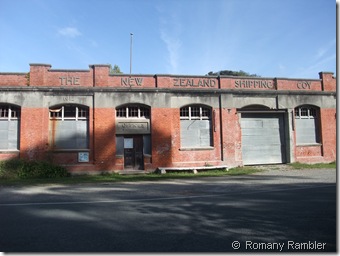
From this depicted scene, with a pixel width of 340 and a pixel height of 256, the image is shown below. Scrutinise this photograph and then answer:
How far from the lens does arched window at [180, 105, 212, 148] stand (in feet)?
63.2

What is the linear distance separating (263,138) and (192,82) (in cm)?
653

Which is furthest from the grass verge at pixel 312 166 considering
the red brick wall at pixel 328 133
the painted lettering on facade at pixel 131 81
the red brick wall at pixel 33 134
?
the red brick wall at pixel 33 134

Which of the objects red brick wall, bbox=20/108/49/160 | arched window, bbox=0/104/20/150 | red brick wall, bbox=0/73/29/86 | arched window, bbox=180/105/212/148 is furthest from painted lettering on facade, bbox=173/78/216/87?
arched window, bbox=0/104/20/150

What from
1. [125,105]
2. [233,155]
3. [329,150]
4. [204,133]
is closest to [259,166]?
[233,155]

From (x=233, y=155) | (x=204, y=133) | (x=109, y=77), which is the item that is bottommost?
(x=233, y=155)

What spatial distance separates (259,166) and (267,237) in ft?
51.8

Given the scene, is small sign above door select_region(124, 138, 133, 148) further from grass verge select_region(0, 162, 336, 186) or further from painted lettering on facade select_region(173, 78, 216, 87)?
painted lettering on facade select_region(173, 78, 216, 87)

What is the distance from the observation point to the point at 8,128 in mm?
17516

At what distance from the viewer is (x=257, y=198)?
28.6 ft

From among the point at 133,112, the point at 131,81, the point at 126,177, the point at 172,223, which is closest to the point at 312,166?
the point at 126,177

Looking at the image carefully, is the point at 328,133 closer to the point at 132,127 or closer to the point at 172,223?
the point at 132,127

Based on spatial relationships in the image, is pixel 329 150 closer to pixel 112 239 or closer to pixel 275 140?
pixel 275 140

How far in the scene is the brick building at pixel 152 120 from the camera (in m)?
17.7

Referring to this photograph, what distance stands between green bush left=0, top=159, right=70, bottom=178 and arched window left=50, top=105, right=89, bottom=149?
1.50 metres
